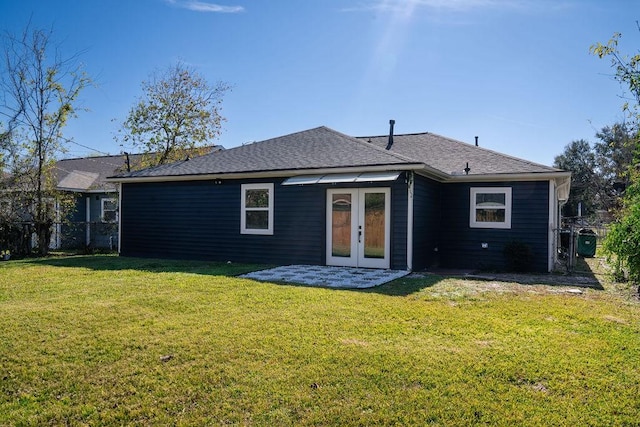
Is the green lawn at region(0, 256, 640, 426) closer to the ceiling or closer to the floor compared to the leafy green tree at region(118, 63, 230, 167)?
closer to the floor

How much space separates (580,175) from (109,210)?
3612 centimetres

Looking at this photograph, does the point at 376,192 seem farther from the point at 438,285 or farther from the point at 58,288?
the point at 58,288

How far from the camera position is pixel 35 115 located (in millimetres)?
15672

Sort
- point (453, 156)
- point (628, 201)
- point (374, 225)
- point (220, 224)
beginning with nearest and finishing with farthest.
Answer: point (628, 201)
point (374, 225)
point (220, 224)
point (453, 156)

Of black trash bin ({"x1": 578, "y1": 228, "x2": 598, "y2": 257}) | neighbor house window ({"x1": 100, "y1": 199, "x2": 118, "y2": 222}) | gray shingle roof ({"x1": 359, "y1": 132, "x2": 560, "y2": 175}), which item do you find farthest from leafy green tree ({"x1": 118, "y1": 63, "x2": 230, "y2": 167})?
black trash bin ({"x1": 578, "y1": 228, "x2": 598, "y2": 257})

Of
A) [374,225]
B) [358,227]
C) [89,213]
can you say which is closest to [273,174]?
[358,227]

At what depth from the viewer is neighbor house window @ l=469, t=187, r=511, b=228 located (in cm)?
1200

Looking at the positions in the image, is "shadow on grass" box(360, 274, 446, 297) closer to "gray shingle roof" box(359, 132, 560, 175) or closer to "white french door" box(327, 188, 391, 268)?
"white french door" box(327, 188, 391, 268)

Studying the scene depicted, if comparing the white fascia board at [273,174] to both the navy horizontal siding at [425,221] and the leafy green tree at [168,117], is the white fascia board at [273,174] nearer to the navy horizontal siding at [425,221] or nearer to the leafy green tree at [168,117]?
the navy horizontal siding at [425,221]

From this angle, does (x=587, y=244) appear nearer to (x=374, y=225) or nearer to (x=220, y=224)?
(x=374, y=225)

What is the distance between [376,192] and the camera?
36.0 feet

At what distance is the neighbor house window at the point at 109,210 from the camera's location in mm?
19906

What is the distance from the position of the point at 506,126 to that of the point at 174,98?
1734cm

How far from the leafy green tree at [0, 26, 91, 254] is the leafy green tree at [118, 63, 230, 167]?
7966 mm
